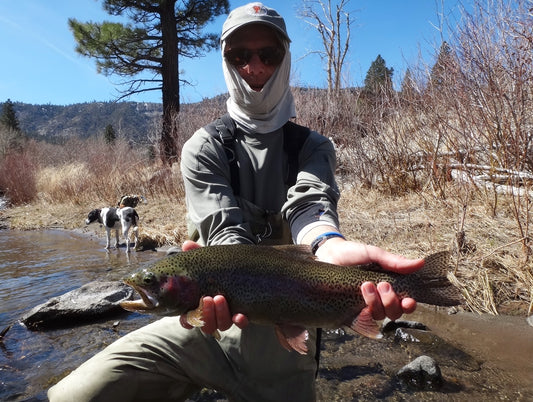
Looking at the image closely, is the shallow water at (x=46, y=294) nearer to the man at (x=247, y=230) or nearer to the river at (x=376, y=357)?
the river at (x=376, y=357)

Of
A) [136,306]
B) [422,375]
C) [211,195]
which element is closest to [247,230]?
[211,195]

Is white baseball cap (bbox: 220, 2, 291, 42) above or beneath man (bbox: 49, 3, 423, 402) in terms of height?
above

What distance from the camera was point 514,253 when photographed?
482 centimetres

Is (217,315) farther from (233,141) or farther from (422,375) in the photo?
(422,375)

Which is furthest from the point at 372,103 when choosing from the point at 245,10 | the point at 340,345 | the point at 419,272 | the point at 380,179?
the point at 419,272

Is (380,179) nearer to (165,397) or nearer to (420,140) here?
(420,140)

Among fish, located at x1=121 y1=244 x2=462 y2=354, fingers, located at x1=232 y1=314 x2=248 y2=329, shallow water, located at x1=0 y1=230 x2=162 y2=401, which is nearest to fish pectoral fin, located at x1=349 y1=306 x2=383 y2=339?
fish, located at x1=121 y1=244 x2=462 y2=354

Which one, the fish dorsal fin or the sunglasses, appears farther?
the sunglasses

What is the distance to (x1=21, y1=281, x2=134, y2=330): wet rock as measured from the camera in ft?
16.9

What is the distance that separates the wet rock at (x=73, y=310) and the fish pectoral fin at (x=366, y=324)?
12.8ft

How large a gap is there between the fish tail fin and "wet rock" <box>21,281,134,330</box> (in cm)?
413

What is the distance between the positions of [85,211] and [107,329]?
11418 millimetres

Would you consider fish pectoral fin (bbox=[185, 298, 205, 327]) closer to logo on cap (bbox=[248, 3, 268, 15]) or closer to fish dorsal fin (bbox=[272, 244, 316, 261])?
fish dorsal fin (bbox=[272, 244, 316, 261])

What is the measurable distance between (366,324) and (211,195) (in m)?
1.10
